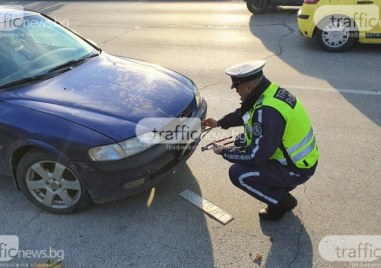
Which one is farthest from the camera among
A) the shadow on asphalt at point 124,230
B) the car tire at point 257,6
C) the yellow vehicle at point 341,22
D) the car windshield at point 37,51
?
the car tire at point 257,6

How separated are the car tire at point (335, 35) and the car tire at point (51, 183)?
19.0 ft

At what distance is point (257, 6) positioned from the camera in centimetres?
1059

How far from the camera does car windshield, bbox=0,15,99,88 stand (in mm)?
3617

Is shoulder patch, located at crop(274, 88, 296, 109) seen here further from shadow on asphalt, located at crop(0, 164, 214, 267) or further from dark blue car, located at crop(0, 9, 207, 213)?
shadow on asphalt, located at crop(0, 164, 214, 267)

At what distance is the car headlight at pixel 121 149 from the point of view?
293 centimetres

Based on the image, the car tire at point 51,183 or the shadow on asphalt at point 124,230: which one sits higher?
the car tire at point 51,183

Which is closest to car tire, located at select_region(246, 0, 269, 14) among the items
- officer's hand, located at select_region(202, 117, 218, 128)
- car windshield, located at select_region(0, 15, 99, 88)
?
car windshield, located at select_region(0, 15, 99, 88)

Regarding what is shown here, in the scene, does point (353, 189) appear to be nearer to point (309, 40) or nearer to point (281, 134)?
point (281, 134)

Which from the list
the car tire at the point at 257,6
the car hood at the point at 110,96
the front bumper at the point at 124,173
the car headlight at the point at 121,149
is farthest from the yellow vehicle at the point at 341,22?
the car headlight at the point at 121,149

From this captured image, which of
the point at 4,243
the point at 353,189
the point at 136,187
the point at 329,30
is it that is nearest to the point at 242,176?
the point at 136,187

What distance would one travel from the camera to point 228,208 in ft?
11.0

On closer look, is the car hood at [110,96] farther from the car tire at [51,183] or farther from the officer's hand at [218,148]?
the officer's hand at [218,148]

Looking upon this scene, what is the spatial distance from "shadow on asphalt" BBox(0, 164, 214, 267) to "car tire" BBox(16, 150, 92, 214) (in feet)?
0.37

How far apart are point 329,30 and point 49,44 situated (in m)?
5.26
